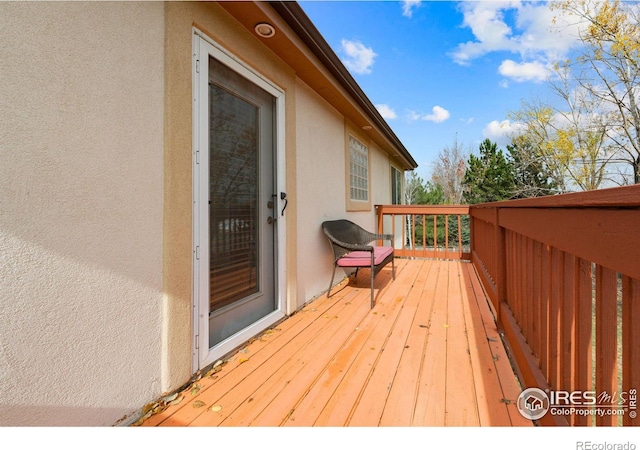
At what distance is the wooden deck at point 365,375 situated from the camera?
145cm

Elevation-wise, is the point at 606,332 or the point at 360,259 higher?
the point at 606,332

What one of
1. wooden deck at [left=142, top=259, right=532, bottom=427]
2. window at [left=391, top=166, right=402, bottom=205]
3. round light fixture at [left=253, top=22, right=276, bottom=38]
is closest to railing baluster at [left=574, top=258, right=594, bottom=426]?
wooden deck at [left=142, top=259, right=532, bottom=427]

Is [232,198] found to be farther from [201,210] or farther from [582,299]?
[582,299]

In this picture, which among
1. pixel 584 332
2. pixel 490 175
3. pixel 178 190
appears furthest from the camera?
pixel 490 175

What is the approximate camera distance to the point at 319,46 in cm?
269

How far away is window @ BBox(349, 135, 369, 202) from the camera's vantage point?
499cm

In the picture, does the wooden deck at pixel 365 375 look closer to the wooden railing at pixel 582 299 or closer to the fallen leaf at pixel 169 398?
the fallen leaf at pixel 169 398

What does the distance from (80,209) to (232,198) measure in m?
1.03

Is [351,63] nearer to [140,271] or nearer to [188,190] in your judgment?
[188,190]

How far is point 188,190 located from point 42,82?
0.77 m

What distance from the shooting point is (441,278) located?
430 cm

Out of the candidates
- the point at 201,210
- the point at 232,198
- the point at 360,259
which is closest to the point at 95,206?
the point at 201,210

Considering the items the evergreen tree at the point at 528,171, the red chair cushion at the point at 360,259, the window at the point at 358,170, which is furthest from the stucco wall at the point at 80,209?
the evergreen tree at the point at 528,171

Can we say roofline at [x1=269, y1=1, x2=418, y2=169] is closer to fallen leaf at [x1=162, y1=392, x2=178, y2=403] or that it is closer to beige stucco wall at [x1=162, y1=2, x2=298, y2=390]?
beige stucco wall at [x1=162, y1=2, x2=298, y2=390]
